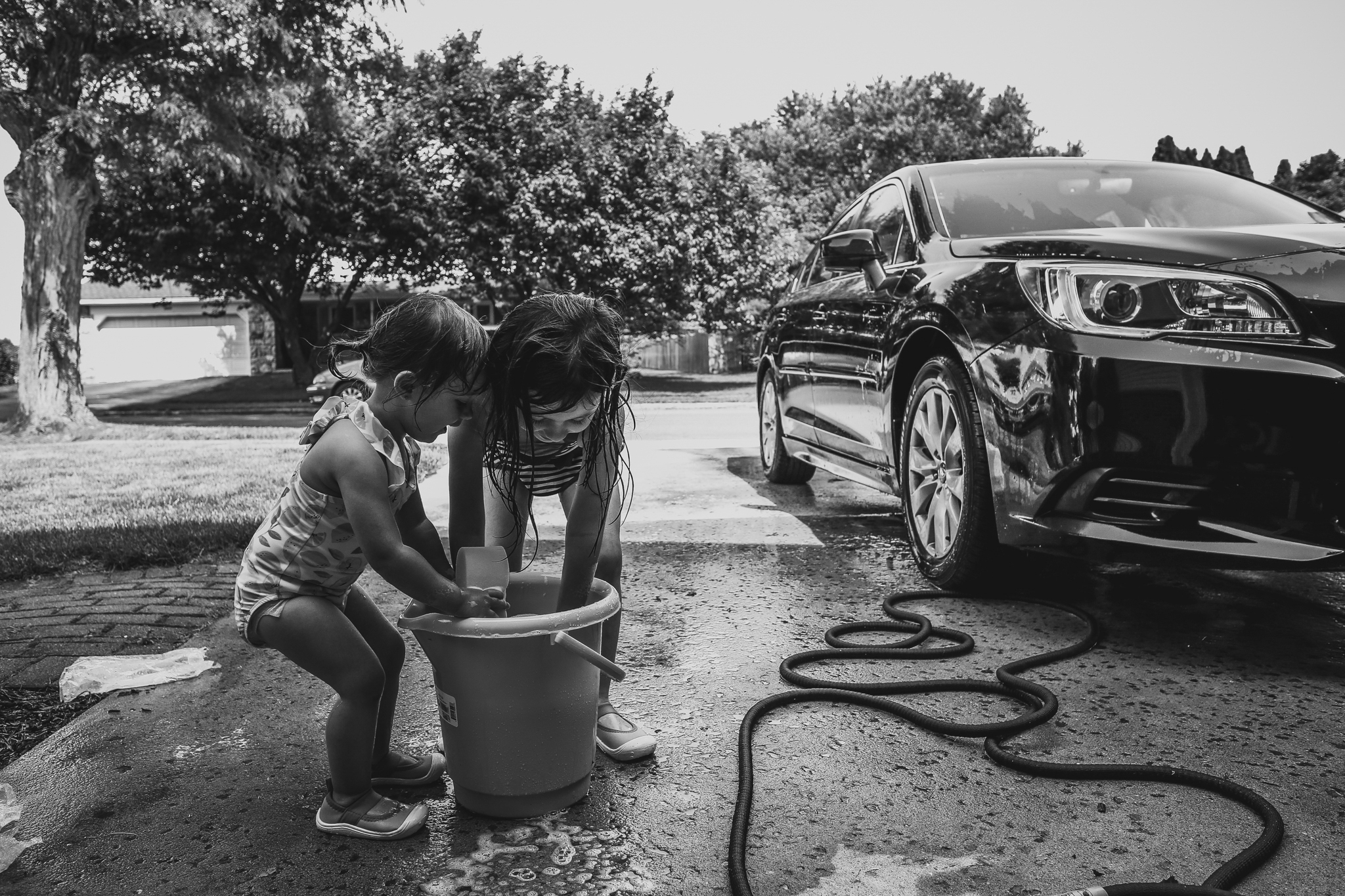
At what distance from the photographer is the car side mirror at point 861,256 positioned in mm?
4457

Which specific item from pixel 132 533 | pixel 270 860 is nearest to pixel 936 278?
pixel 270 860

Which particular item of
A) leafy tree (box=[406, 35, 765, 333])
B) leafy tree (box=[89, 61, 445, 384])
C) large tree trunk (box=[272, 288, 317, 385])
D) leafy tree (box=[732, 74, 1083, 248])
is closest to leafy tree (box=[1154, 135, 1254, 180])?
leafy tree (box=[732, 74, 1083, 248])

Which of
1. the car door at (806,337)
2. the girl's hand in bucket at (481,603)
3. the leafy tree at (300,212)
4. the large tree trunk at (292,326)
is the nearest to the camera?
the girl's hand in bucket at (481,603)

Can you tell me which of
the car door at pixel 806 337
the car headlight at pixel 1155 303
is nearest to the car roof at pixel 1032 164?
the car door at pixel 806 337

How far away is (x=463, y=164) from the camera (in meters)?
24.3

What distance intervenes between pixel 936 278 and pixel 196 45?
41.3 ft

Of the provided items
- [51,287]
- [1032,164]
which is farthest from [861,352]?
[51,287]

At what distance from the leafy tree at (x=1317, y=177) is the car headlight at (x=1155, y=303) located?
18.7m

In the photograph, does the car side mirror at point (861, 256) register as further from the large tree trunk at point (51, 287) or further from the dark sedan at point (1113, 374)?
the large tree trunk at point (51, 287)

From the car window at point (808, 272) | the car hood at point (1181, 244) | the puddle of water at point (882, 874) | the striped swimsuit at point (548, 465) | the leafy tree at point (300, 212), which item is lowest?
the puddle of water at point (882, 874)

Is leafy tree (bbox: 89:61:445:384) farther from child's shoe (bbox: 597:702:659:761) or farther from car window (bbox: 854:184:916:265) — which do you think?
child's shoe (bbox: 597:702:659:761)

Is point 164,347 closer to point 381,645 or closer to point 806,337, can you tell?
point 806,337

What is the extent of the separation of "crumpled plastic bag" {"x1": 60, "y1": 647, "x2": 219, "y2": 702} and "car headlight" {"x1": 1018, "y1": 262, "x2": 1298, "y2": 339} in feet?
9.00

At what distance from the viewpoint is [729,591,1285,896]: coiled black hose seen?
6.22 feet
